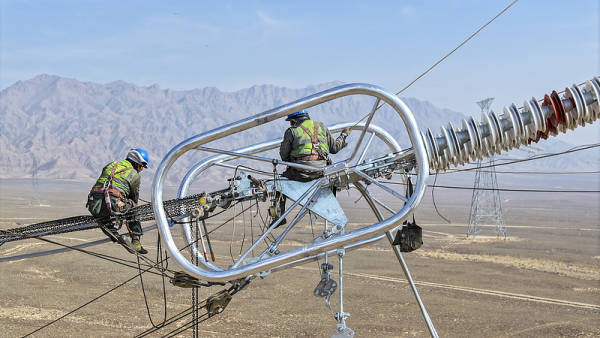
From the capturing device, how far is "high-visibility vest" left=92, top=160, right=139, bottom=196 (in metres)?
8.21

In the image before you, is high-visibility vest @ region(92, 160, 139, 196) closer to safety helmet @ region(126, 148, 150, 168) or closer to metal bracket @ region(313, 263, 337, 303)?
safety helmet @ region(126, 148, 150, 168)

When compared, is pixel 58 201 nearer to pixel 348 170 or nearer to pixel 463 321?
pixel 463 321

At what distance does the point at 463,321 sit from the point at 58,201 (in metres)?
78.6

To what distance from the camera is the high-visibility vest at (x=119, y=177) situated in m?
8.21

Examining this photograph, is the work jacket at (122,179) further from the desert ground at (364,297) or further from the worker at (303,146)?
the desert ground at (364,297)

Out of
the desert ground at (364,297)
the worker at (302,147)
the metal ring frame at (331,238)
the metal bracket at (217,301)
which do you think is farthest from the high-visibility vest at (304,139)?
the desert ground at (364,297)

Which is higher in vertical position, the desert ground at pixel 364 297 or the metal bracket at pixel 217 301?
the metal bracket at pixel 217 301

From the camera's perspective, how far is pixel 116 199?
8.04m

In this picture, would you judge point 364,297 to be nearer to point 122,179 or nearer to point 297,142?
point 122,179

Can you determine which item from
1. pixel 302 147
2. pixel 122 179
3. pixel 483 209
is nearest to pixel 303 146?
pixel 302 147

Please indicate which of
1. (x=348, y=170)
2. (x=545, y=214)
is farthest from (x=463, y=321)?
(x=545, y=214)

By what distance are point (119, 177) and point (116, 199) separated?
1.29 ft

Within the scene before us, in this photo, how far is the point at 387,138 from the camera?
27.4 ft

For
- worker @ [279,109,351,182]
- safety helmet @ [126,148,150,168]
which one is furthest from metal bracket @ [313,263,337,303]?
safety helmet @ [126,148,150,168]
